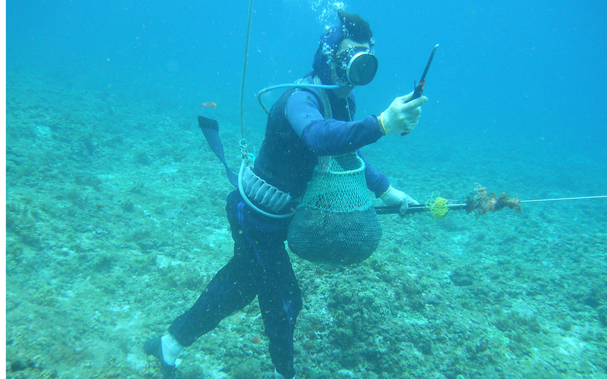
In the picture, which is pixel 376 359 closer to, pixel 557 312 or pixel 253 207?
pixel 253 207

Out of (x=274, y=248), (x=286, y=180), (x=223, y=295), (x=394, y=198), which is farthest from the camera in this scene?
(x=394, y=198)

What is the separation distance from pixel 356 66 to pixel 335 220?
1.08 metres

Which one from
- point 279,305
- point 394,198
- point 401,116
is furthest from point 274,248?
point 401,116

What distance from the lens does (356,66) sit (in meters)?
1.89

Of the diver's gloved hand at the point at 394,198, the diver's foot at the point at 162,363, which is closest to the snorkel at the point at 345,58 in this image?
the diver's gloved hand at the point at 394,198

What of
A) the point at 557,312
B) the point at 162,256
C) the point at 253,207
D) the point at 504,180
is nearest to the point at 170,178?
the point at 162,256

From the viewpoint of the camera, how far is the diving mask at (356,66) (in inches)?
73.9

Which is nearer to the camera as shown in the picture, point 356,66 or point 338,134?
point 338,134

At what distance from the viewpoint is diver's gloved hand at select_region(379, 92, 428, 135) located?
1.49 meters

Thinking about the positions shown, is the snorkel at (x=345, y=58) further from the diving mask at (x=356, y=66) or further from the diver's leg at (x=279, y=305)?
the diver's leg at (x=279, y=305)

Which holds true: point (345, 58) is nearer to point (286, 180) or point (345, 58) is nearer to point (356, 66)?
point (356, 66)

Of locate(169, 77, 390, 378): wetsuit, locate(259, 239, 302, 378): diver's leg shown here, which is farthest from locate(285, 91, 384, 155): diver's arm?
Answer: locate(259, 239, 302, 378): diver's leg

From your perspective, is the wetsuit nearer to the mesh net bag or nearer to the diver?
the diver

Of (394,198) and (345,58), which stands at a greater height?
(345,58)
